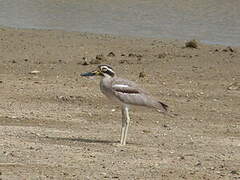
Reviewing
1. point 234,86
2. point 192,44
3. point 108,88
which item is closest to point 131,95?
point 108,88

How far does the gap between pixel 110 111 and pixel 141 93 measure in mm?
2001

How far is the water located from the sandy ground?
9.15 ft

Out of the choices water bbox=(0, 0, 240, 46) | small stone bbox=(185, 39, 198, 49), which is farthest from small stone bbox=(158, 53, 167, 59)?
water bbox=(0, 0, 240, 46)

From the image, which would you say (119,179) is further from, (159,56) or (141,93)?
(159,56)

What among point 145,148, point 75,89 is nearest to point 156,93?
point 75,89

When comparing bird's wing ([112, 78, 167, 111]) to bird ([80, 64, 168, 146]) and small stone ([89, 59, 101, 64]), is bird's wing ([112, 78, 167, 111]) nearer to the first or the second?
bird ([80, 64, 168, 146])

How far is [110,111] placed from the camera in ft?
41.4

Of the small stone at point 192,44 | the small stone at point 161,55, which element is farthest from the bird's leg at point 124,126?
the small stone at point 192,44

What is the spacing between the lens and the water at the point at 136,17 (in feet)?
75.4

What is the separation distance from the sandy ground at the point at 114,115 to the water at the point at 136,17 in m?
2.79

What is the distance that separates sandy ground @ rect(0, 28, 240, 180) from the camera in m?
9.19

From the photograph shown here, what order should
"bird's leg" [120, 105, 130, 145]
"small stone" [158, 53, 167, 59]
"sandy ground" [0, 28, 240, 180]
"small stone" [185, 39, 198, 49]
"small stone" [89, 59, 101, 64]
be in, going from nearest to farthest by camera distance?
1. "sandy ground" [0, 28, 240, 180]
2. "bird's leg" [120, 105, 130, 145]
3. "small stone" [89, 59, 101, 64]
4. "small stone" [158, 53, 167, 59]
5. "small stone" [185, 39, 198, 49]

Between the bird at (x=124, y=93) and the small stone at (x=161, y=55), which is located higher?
the small stone at (x=161, y=55)

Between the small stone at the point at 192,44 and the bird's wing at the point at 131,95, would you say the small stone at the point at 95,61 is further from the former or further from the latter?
the bird's wing at the point at 131,95
